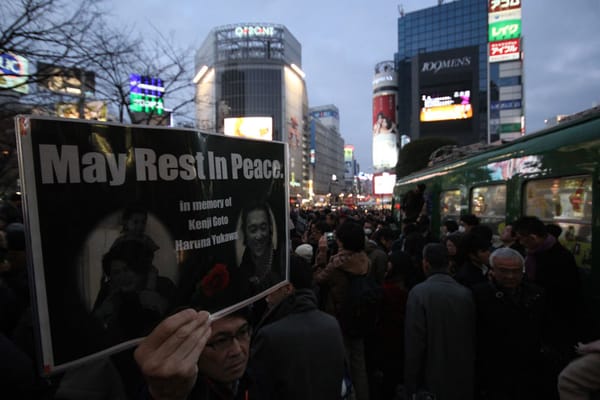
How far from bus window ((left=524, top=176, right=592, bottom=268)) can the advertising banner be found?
4639mm

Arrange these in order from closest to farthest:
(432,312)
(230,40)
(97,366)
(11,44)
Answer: (97,366) < (432,312) < (11,44) < (230,40)

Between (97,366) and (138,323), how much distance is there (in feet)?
1.61

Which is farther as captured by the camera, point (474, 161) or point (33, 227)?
point (474, 161)

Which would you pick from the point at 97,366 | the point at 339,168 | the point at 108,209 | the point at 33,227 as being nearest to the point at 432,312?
the point at 97,366

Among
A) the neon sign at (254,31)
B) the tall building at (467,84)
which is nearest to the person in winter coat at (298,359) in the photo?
the tall building at (467,84)

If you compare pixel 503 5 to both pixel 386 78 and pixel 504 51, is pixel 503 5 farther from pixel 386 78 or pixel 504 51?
pixel 386 78

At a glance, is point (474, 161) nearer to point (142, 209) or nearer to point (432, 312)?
point (432, 312)

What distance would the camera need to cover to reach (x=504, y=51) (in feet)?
145

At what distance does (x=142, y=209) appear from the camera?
1329 millimetres

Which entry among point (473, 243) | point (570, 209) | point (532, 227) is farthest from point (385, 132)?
point (473, 243)

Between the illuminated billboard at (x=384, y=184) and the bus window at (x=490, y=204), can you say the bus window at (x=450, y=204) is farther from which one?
the illuminated billboard at (x=384, y=184)

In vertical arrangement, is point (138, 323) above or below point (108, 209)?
below

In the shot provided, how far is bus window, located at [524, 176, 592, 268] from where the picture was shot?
4.52 m

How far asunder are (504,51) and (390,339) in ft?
166
